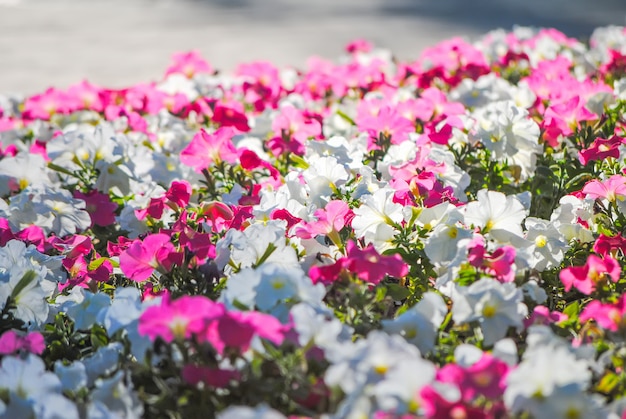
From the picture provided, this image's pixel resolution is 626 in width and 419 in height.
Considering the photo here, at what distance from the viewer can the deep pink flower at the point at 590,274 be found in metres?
1.59

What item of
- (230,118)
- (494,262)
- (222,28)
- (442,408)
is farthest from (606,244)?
(222,28)

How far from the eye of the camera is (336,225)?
1.77m

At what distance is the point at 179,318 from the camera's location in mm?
1298

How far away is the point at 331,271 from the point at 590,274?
0.56m

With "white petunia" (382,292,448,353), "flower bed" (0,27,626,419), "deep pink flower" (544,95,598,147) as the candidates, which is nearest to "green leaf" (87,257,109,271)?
"flower bed" (0,27,626,419)

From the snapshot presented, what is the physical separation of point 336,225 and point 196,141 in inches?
29.5

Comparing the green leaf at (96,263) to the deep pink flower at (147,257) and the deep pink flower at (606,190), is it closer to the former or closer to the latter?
the deep pink flower at (147,257)

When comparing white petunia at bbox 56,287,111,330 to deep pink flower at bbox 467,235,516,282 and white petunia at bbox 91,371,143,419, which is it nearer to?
white petunia at bbox 91,371,143,419

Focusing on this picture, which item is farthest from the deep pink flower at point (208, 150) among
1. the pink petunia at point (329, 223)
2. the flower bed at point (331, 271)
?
the pink petunia at point (329, 223)

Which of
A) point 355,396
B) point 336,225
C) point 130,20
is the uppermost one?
point 130,20

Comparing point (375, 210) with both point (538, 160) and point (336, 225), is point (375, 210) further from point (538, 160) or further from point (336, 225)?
point (538, 160)

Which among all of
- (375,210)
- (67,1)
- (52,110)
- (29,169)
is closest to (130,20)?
(67,1)

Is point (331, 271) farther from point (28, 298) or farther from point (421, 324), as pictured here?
point (28, 298)

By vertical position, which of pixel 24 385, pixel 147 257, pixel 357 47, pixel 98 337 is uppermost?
pixel 357 47
